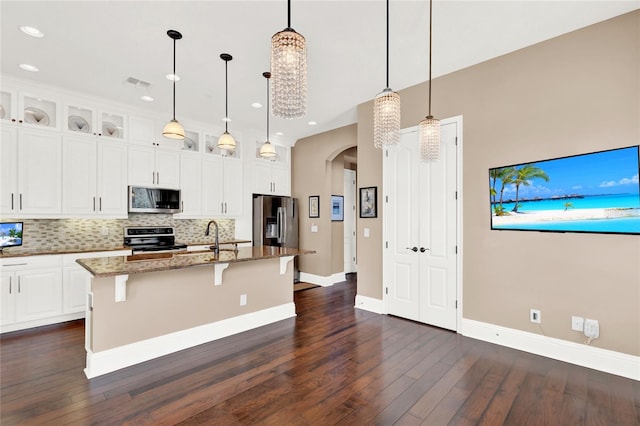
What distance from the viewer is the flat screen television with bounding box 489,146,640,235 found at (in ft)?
8.37

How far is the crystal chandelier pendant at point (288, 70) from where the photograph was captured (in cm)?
156

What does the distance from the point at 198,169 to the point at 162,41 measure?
271 centimetres

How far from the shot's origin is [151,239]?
505 centimetres

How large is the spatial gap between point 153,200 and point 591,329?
5.74 metres

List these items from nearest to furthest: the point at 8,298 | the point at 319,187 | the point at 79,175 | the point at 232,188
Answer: the point at 8,298, the point at 79,175, the point at 232,188, the point at 319,187

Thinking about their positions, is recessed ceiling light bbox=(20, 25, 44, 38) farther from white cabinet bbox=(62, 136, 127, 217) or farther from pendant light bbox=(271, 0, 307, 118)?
pendant light bbox=(271, 0, 307, 118)

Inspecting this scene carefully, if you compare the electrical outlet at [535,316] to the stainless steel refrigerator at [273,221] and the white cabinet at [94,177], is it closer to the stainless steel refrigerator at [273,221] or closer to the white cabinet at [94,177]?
the stainless steel refrigerator at [273,221]

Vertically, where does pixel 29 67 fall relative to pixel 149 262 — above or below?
above

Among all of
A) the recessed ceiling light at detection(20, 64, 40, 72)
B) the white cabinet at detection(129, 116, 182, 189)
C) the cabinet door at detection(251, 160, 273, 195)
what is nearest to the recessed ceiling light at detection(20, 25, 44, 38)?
the recessed ceiling light at detection(20, 64, 40, 72)

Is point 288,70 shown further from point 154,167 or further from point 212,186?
point 212,186

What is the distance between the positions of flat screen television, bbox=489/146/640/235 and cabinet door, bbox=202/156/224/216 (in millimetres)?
4453

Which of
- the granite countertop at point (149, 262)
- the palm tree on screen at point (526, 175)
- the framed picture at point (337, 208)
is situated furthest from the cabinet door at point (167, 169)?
the palm tree on screen at point (526, 175)

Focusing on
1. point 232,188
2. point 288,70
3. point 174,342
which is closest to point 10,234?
point 174,342

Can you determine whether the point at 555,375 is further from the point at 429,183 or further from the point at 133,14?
the point at 133,14
